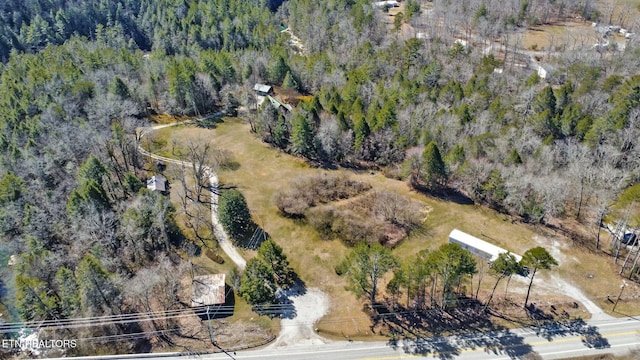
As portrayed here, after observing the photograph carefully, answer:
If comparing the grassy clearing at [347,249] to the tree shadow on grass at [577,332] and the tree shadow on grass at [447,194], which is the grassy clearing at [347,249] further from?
the tree shadow on grass at [577,332]

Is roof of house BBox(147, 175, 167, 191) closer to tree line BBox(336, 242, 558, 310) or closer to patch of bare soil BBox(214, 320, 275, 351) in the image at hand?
patch of bare soil BBox(214, 320, 275, 351)

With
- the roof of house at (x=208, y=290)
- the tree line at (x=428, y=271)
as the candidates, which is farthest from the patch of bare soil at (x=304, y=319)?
the roof of house at (x=208, y=290)

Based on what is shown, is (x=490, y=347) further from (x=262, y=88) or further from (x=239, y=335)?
(x=262, y=88)

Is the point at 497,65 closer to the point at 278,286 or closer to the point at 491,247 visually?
the point at 491,247

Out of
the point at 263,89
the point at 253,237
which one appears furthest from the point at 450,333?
the point at 263,89

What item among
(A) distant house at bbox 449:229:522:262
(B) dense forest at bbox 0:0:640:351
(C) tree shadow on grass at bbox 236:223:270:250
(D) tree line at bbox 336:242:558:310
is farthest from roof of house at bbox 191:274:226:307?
(A) distant house at bbox 449:229:522:262
